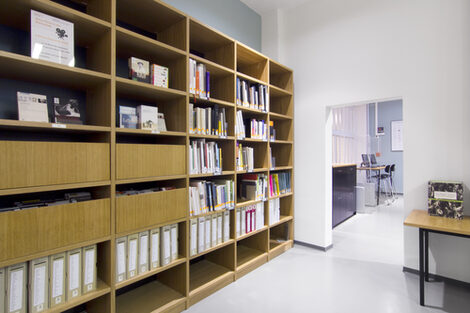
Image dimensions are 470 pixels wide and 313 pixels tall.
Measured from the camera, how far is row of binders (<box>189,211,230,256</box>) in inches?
91.4

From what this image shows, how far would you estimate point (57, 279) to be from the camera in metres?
1.55

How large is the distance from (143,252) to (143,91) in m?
1.31

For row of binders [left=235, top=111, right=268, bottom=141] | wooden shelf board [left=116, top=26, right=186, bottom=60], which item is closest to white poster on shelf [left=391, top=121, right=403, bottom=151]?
row of binders [left=235, top=111, right=268, bottom=141]

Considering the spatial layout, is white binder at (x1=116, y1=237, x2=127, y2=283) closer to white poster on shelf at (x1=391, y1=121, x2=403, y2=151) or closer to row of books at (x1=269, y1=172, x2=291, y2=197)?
row of books at (x1=269, y1=172, x2=291, y2=197)

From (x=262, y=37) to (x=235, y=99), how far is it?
6.38ft

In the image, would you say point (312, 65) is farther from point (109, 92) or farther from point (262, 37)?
point (109, 92)

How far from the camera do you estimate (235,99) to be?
2.71 meters

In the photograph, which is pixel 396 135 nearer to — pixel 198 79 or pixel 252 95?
pixel 252 95

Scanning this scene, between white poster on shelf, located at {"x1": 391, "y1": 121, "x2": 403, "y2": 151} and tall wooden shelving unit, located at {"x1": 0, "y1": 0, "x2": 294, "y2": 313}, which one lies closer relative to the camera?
tall wooden shelving unit, located at {"x1": 0, "y1": 0, "x2": 294, "y2": 313}

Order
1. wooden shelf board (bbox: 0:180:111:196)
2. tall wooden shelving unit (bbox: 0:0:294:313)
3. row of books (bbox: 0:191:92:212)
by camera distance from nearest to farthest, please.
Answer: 1. wooden shelf board (bbox: 0:180:111:196)
2. tall wooden shelving unit (bbox: 0:0:294:313)
3. row of books (bbox: 0:191:92:212)

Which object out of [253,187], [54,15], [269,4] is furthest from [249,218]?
[269,4]

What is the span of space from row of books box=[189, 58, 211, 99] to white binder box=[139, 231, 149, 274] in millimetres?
1307

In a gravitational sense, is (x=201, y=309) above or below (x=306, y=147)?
below

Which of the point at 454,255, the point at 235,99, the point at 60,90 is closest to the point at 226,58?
the point at 235,99
